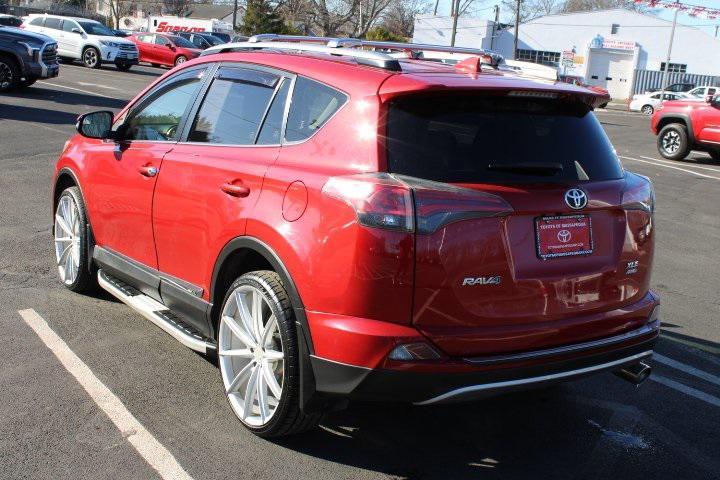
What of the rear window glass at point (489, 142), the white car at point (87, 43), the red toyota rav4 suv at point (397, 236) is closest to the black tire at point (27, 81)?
the white car at point (87, 43)

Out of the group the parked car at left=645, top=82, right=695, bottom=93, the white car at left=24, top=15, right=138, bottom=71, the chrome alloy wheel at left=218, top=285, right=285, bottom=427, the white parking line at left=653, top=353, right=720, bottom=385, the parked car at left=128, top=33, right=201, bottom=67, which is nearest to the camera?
the chrome alloy wheel at left=218, top=285, right=285, bottom=427

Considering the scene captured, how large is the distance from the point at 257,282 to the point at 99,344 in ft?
5.75

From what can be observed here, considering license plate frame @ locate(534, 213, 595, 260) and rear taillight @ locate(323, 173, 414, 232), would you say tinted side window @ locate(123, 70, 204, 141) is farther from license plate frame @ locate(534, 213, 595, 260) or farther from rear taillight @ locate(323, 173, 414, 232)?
license plate frame @ locate(534, 213, 595, 260)

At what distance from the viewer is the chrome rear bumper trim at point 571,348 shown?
340 centimetres

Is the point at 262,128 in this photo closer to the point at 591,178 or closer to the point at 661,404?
the point at 591,178

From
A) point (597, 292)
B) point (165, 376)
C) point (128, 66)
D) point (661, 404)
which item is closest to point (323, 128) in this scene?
point (597, 292)

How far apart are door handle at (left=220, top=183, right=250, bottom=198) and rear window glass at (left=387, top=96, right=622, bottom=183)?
0.85 meters

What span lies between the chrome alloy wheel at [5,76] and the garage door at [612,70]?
5220cm

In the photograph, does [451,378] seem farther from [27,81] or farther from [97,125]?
[27,81]

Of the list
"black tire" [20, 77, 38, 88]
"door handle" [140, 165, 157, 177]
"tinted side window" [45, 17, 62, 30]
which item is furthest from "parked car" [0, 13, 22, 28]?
"door handle" [140, 165, 157, 177]

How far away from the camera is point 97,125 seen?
5.27 metres

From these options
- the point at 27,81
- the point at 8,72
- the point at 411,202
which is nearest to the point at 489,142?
the point at 411,202

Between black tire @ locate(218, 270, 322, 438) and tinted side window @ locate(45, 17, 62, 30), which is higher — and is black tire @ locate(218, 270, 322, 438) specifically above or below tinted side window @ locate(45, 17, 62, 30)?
below

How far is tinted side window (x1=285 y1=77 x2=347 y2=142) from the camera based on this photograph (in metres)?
3.72
